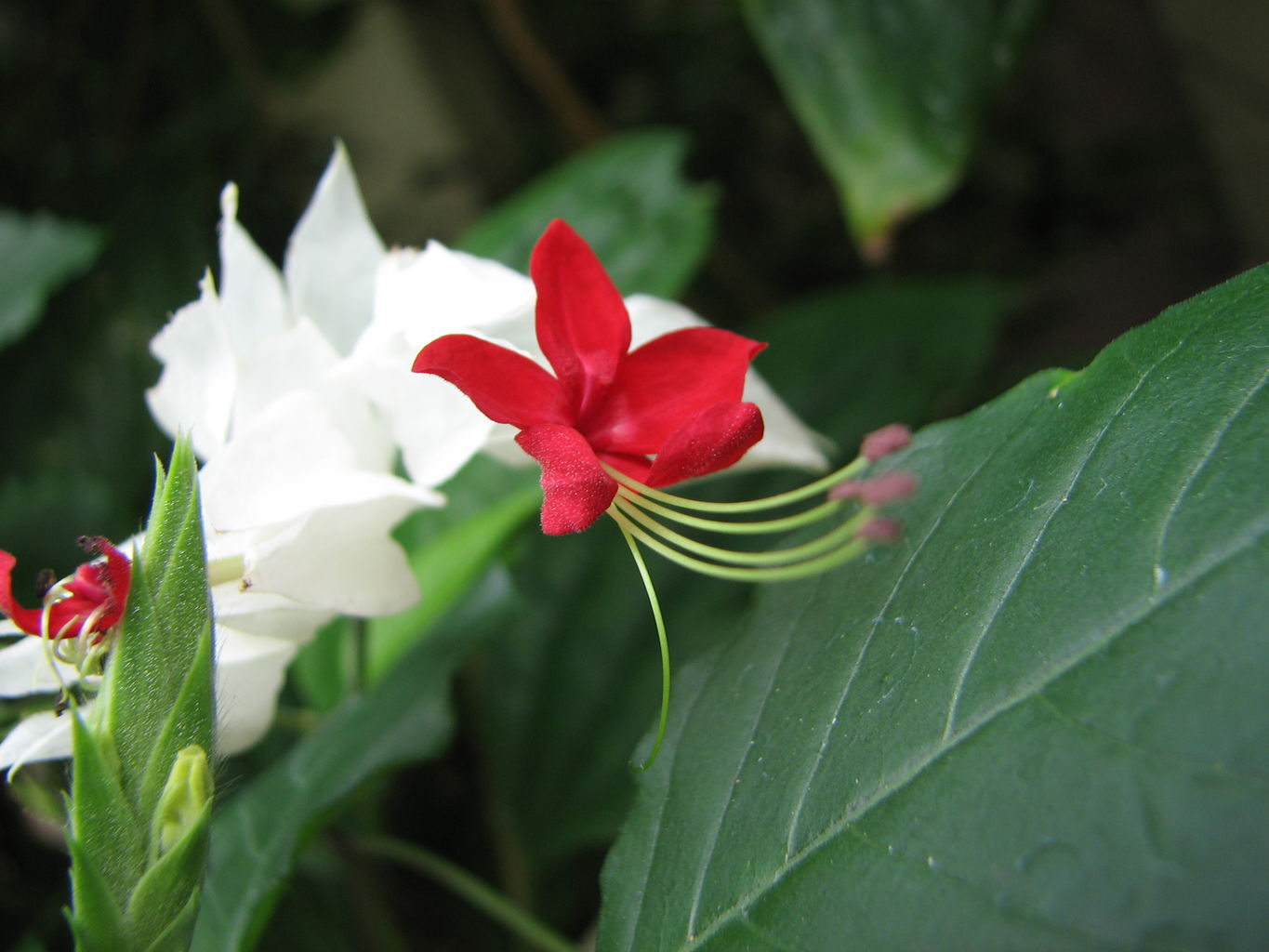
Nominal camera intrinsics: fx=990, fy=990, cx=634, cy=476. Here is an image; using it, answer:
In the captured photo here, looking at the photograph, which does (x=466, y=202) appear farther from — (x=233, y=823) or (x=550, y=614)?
(x=233, y=823)

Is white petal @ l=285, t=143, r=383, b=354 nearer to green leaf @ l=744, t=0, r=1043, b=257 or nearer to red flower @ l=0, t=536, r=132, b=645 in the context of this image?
red flower @ l=0, t=536, r=132, b=645

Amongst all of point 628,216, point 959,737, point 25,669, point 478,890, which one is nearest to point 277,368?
point 25,669

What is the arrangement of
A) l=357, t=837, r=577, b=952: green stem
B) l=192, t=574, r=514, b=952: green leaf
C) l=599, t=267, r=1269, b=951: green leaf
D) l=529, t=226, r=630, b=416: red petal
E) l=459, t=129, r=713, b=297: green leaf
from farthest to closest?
l=459, t=129, r=713, b=297: green leaf
l=357, t=837, r=577, b=952: green stem
l=192, t=574, r=514, b=952: green leaf
l=529, t=226, r=630, b=416: red petal
l=599, t=267, r=1269, b=951: green leaf

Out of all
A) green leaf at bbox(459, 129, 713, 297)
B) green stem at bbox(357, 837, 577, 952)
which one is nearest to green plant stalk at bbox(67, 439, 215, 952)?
green stem at bbox(357, 837, 577, 952)

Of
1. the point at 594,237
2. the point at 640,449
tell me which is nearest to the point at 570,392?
the point at 640,449

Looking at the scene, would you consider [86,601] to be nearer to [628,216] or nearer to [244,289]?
[244,289]
